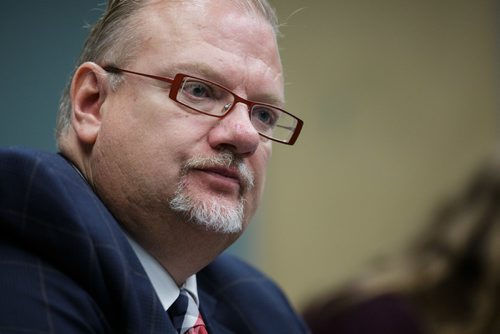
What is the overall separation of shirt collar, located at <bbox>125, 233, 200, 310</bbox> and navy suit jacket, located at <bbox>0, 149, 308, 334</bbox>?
0.54 feet

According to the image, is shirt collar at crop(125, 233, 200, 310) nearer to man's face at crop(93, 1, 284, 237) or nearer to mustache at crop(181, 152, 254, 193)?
man's face at crop(93, 1, 284, 237)

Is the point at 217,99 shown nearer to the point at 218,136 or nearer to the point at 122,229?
the point at 218,136

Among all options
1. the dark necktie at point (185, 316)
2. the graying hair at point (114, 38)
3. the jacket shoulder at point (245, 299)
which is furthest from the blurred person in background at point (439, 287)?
the graying hair at point (114, 38)

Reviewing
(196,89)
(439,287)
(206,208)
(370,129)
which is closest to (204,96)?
(196,89)

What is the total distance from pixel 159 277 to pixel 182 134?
1.01 ft

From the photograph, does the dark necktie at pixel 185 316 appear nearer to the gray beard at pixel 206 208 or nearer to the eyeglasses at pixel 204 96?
the gray beard at pixel 206 208

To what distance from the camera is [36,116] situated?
274 centimetres

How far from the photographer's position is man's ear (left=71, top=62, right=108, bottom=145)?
1616mm

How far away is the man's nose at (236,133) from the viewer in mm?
1555

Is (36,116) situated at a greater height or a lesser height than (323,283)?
greater

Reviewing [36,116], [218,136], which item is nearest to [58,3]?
[36,116]

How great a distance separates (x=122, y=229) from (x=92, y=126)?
9.0 inches

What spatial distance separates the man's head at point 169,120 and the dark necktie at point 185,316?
17cm

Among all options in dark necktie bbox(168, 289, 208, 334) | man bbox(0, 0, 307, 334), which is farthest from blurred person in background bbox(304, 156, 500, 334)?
dark necktie bbox(168, 289, 208, 334)
